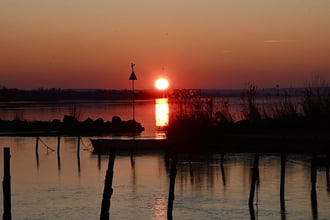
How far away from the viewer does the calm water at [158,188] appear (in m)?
20.0


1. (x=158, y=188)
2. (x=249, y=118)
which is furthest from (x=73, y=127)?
(x=158, y=188)

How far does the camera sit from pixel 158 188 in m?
25.1

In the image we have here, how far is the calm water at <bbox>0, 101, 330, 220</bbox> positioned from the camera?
2003 centimetres

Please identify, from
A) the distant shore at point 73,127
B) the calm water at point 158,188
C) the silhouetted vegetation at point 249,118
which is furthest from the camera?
the distant shore at point 73,127

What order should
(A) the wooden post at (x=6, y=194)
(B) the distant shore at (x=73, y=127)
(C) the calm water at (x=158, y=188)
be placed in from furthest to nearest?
(B) the distant shore at (x=73, y=127)
(C) the calm water at (x=158, y=188)
(A) the wooden post at (x=6, y=194)

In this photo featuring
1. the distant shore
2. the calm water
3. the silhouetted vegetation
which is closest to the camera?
the calm water

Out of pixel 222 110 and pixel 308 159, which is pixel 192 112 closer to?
pixel 222 110

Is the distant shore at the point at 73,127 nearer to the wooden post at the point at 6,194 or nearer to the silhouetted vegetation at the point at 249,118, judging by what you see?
the silhouetted vegetation at the point at 249,118

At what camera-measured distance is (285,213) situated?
63.8ft

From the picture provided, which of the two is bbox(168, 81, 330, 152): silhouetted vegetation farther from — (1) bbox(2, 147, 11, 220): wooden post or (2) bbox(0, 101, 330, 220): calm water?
(1) bbox(2, 147, 11, 220): wooden post

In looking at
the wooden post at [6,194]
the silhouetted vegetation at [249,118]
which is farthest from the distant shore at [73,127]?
the wooden post at [6,194]

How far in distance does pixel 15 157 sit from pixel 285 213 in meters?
20.0

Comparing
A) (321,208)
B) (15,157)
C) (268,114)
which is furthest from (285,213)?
(268,114)

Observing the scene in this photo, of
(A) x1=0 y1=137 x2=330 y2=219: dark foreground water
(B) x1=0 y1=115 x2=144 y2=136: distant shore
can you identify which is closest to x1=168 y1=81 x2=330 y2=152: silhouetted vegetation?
(A) x1=0 y1=137 x2=330 y2=219: dark foreground water
